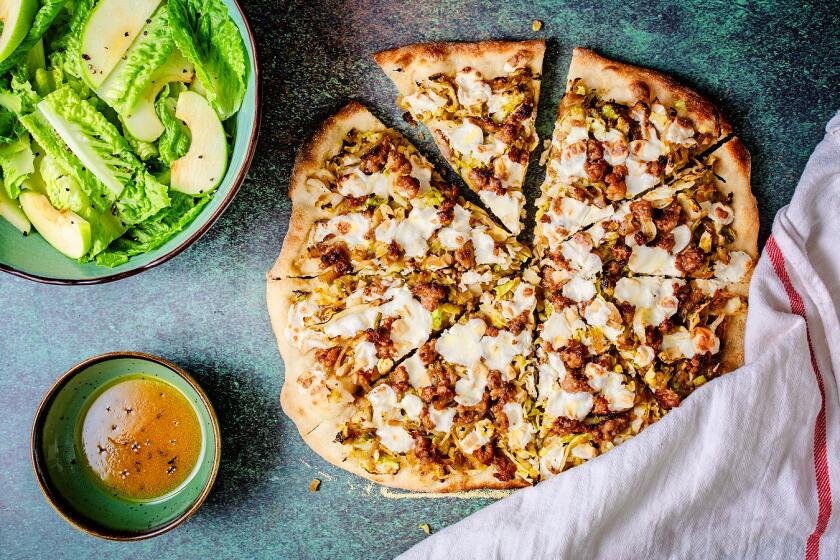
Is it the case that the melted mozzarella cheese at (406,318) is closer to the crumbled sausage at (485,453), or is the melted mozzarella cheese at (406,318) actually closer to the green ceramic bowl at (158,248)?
the crumbled sausage at (485,453)

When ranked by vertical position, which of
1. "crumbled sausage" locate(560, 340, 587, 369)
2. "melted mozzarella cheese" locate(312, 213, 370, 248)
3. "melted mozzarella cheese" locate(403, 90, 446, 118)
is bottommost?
"crumbled sausage" locate(560, 340, 587, 369)

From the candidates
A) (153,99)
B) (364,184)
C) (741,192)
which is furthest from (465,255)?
(153,99)

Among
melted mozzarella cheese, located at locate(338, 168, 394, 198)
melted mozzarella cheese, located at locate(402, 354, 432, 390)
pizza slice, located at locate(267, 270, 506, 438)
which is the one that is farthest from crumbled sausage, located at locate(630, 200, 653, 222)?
melted mozzarella cheese, located at locate(402, 354, 432, 390)

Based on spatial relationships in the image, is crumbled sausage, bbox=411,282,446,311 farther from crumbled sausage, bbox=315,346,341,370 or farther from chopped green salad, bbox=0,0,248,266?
chopped green salad, bbox=0,0,248,266

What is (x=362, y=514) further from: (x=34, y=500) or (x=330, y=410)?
(x=34, y=500)

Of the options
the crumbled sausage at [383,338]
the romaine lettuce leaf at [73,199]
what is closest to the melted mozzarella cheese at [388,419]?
the crumbled sausage at [383,338]
